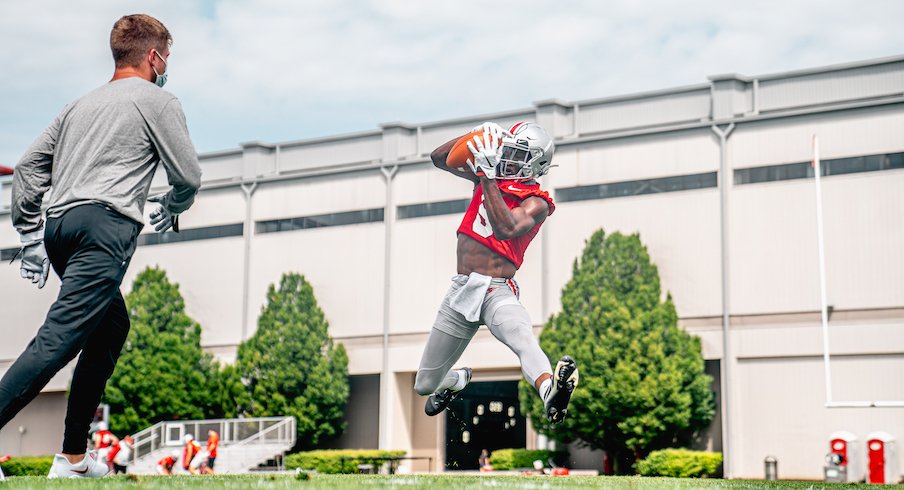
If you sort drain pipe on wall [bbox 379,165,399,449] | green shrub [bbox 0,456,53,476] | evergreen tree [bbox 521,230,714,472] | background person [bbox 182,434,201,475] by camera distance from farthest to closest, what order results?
1. drain pipe on wall [bbox 379,165,399,449]
2. green shrub [bbox 0,456,53,476]
3. evergreen tree [bbox 521,230,714,472]
4. background person [bbox 182,434,201,475]

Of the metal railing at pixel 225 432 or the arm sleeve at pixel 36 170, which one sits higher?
the arm sleeve at pixel 36 170

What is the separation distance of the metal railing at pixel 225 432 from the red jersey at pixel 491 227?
3468 cm

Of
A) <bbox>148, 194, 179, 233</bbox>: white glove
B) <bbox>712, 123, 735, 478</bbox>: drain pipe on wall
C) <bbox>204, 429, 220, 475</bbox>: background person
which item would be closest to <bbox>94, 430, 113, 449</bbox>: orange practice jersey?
<bbox>204, 429, 220, 475</bbox>: background person

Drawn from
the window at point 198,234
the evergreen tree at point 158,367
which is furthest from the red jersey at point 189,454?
the window at point 198,234

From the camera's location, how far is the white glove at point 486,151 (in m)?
9.97

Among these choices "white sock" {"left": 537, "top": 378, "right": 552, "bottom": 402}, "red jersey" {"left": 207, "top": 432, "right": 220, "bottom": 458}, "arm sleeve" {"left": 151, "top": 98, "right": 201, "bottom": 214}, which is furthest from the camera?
"red jersey" {"left": 207, "top": 432, "right": 220, "bottom": 458}

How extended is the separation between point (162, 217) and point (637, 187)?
35227mm

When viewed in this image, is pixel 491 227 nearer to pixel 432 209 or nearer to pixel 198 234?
pixel 432 209

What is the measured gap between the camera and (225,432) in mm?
44000

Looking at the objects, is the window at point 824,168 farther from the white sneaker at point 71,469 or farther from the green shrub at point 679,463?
the white sneaker at point 71,469

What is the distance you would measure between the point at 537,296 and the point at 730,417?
26.1 ft

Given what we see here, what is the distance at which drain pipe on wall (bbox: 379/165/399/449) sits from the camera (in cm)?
4597

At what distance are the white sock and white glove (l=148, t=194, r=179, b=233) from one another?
2.96 meters

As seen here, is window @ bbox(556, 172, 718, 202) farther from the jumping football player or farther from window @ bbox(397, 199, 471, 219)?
A: the jumping football player
